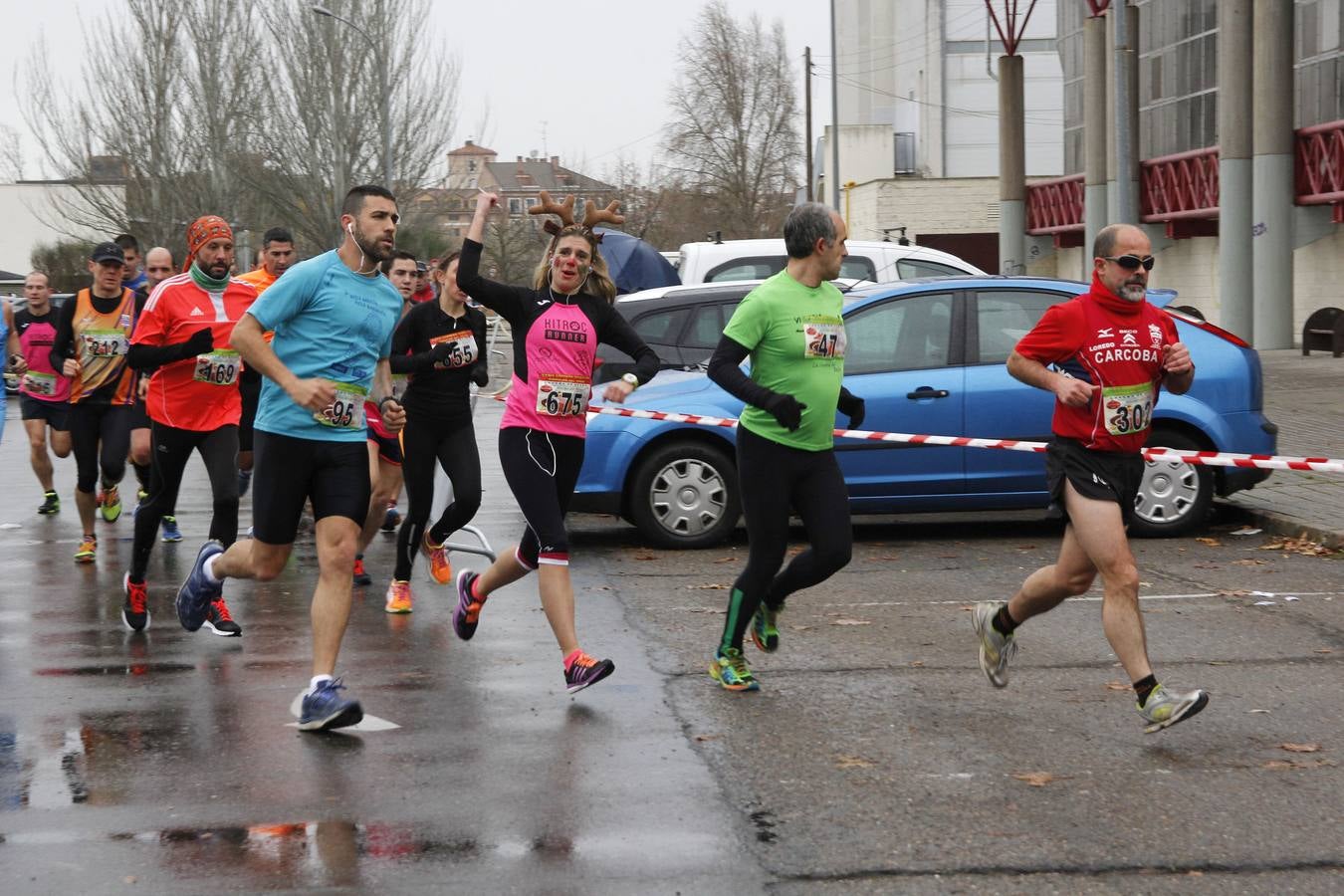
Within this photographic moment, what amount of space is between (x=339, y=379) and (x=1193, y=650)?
380cm

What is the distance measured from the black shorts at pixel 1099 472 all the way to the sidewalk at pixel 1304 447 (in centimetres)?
466

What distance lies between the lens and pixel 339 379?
6676 mm

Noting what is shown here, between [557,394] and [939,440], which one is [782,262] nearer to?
[939,440]

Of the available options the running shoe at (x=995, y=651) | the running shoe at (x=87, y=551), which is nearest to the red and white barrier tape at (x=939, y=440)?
the running shoe at (x=87, y=551)

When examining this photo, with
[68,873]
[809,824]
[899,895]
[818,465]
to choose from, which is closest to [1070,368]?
[818,465]

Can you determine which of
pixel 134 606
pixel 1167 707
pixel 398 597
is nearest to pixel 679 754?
pixel 1167 707

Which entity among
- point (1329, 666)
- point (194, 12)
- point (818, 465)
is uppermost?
point (194, 12)

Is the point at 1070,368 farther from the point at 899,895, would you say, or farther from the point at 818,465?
the point at 899,895

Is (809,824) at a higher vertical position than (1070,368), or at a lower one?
lower

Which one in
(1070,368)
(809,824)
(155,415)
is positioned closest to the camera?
(809,824)

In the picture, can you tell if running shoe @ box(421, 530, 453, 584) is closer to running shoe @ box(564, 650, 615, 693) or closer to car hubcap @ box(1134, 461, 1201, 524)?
running shoe @ box(564, 650, 615, 693)

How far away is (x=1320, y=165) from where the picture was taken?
3083 centimetres

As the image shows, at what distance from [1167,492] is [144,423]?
6198 millimetres

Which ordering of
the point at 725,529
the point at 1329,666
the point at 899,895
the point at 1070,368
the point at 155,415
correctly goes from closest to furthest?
the point at 899,895 → the point at 1070,368 → the point at 1329,666 → the point at 155,415 → the point at 725,529
